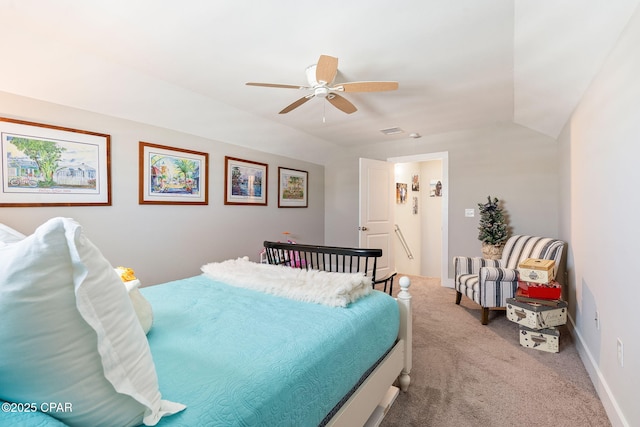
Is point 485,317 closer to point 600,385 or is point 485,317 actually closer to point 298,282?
point 600,385

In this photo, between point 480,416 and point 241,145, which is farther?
point 241,145

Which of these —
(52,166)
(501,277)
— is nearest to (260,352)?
(52,166)

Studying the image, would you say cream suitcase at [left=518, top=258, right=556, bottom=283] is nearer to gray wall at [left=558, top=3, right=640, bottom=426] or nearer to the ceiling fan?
gray wall at [left=558, top=3, right=640, bottom=426]

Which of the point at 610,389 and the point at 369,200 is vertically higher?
the point at 369,200

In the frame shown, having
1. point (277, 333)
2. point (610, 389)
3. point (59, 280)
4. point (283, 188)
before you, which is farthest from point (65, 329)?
point (283, 188)

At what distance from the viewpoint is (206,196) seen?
3545 mm

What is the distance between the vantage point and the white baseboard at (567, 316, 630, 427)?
1.56m

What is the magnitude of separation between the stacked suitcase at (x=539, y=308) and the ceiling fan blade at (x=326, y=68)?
245 centimetres

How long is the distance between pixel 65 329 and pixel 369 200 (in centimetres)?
421

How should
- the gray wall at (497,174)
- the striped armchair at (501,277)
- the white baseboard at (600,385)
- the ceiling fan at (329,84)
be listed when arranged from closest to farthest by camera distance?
the white baseboard at (600,385) → the ceiling fan at (329,84) → the striped armchair at (501,277) → the gray wall at (497,174)

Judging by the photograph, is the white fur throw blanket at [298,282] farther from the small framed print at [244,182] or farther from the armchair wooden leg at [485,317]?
the armchair wooden leg at [485,317]

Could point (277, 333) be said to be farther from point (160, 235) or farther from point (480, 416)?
point (160, 235)

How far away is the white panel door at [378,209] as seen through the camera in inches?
176

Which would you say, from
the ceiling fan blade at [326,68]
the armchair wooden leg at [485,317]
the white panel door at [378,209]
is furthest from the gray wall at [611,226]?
the white panel door at [378,209]
